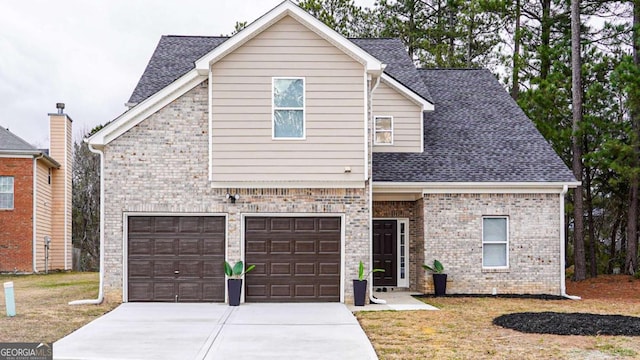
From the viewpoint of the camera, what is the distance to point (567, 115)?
25.8 meters

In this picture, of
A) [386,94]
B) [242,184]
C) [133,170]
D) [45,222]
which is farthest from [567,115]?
[45,222]

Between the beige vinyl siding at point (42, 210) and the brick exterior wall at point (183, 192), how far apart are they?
14830mm

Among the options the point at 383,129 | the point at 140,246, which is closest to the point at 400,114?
the point at 383,129

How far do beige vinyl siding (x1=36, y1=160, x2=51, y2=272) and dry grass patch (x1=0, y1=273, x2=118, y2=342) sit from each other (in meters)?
7.36

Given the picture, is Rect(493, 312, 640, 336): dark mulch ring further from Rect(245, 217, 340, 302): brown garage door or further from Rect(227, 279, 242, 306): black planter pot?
Rect(227, 279, 242, 306): black planter pot

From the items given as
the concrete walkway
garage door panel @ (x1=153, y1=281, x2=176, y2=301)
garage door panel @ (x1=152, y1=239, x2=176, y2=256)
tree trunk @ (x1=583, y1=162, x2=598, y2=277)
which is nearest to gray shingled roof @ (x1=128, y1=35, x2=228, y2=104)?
garage door panel @ (x1=152, y1=239, x2=176, y2=256)

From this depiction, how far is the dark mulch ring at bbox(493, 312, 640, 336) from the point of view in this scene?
12.1m

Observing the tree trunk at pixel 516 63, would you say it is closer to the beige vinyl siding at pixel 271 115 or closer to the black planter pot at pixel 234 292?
the beige vinyl siding at pixel 271 115

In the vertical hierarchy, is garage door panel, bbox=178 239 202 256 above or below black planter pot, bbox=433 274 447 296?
above

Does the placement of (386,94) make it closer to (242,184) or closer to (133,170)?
(242,184)

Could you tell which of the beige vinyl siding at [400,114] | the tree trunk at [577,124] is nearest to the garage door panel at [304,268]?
the beige vinyl siding at [400,114]

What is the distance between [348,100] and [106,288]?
6.90m

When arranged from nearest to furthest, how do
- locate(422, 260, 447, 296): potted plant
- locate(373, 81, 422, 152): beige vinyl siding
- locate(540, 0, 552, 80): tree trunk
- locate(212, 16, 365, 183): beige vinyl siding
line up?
locate(212, 16, 365, 183): beige vinyl siding
locate(422, 260, 447, 296): potted plant
locate(373, 81, 422, 152): beige vinyl siding
locate(540, 0, 552, 80): tree trunk

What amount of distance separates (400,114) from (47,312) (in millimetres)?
10677
